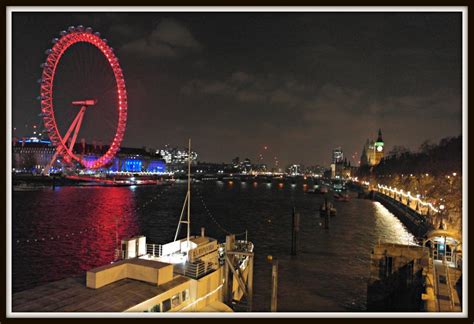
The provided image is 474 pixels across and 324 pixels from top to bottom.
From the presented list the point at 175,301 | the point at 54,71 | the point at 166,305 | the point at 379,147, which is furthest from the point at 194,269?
the point at 379,147

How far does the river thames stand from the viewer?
21.7 m

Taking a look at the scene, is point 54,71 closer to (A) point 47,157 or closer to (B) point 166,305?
(B) point 166,305

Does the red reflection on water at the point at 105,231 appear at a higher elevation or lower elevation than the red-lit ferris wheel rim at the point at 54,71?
lower

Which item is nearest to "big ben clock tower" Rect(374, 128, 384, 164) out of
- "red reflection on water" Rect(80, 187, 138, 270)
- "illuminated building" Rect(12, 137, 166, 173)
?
"illuminated building" Rect(12, 137, 166, 173)

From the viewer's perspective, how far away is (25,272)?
2408 centimetres

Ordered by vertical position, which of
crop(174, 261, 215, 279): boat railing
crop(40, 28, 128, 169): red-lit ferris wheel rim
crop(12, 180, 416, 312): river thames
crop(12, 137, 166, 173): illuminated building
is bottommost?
crop(12, 180, 416, 312): river thames

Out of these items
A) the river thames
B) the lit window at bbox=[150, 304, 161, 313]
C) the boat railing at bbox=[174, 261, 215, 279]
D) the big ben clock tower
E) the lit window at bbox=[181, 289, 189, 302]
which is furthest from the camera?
the big ben clock tower

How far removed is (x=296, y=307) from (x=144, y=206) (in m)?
44.7

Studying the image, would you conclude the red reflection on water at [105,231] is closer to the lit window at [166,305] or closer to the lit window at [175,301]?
the lit window at [175,301]

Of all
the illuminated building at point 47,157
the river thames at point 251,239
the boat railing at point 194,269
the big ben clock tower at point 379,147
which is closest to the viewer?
the boat railing at point 194,269

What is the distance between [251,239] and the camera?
36.4 meters

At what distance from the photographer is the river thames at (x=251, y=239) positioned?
21734 millimetres

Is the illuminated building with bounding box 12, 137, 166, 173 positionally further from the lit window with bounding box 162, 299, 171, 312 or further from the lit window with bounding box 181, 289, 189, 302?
the lit window with bounding box 162, 299, 171, 312

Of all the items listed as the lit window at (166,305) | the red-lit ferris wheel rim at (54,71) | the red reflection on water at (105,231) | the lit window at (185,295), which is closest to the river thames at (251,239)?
the red reflection on water at (105,231)
